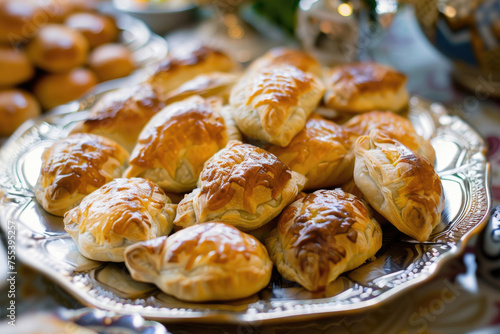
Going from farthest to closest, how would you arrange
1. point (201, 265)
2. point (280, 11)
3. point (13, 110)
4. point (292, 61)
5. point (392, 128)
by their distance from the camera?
1. point (280, 11)
2. point (13, 110)
3. point (292, 61)
4. point (392, 128)
5. point (201, 265)

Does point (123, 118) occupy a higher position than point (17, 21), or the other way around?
point (123, 118)

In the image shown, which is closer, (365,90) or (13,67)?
(365,90)

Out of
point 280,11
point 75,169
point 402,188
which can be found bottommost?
point 75,169

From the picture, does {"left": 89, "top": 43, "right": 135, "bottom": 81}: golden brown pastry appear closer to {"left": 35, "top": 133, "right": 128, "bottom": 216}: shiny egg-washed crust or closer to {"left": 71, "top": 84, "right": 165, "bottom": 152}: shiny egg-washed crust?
{"left": 71, "top": 84, "right": 165, "bottom": 152}: shiny egg-washed crust

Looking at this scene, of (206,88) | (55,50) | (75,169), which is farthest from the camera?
(55,50)

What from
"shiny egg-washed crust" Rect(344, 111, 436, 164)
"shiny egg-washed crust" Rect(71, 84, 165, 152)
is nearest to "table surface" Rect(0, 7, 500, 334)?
"shiny egg-washed crust" Rect(344, 111, 436, 164)

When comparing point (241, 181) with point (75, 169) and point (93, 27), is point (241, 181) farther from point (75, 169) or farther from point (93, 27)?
point (93, 27)

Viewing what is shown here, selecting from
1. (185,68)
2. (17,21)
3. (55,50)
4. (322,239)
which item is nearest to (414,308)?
(322,239)
